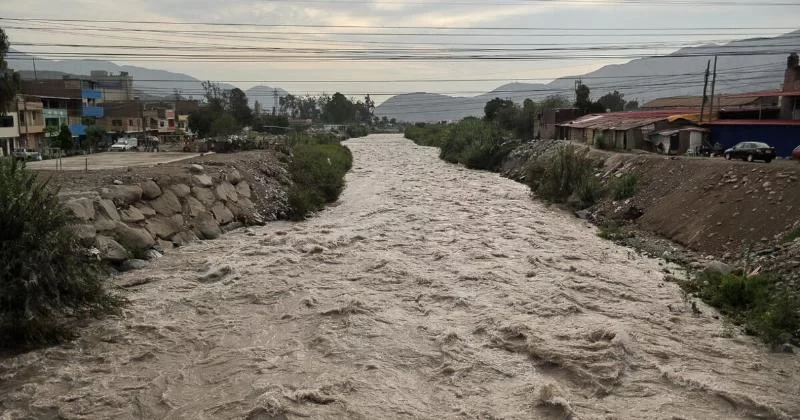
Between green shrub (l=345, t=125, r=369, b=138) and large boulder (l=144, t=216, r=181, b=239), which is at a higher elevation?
green shrub (l=345, t=125, r=369, b=138)

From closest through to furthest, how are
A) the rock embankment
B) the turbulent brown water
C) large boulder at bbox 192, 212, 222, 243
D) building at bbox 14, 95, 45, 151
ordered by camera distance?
the turbulent brown water < the rock embankment < large boulder at bbox 192, 212, 222, 243 < building at bbox 14, 95, 45, 151

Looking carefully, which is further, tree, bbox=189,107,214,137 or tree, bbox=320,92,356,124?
tree, bbox=320,92,356,124

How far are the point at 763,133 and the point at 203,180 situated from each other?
28.4m

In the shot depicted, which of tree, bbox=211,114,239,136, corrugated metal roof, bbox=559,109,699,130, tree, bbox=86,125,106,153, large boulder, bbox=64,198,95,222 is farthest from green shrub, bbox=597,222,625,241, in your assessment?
tree, bbox=86,125,106,153

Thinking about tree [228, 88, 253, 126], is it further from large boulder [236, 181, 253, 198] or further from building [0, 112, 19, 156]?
large boulder [236, 181, 253, 198]

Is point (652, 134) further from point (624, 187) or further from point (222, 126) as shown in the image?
point (222, 126)

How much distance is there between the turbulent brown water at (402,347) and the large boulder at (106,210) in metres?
1.86

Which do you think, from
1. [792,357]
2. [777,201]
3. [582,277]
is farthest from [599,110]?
[792,357]

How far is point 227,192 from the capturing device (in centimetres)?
2100

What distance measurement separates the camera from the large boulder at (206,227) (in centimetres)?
1798

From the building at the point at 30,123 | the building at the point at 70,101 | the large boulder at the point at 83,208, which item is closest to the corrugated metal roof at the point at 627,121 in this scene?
the large boulder at the point at 83,208

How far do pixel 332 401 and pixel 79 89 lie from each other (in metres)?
60.6

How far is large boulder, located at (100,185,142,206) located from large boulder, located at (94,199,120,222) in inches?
14.4

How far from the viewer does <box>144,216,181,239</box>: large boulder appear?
16.2 metres
